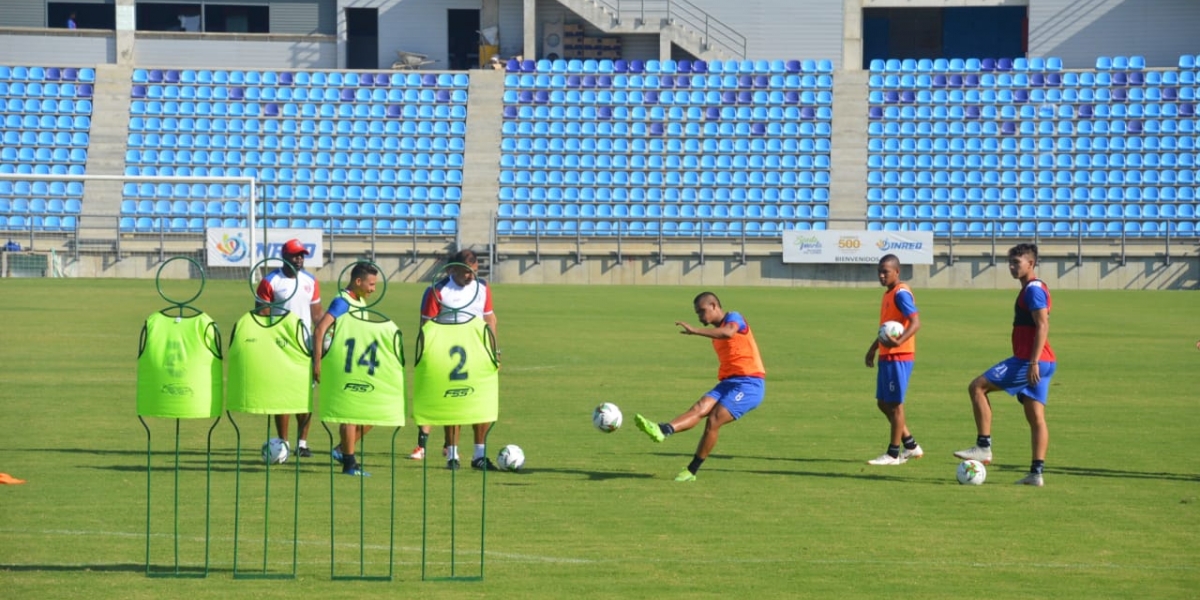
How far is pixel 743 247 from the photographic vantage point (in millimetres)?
39781

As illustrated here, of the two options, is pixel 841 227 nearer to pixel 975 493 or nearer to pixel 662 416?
pixel 662 416

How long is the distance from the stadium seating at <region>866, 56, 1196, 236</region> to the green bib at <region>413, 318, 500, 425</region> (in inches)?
1331

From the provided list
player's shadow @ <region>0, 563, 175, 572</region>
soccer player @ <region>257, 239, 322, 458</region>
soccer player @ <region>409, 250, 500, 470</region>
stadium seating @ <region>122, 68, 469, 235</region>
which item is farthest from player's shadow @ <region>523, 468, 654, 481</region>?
stadium seating @ <region>122, 68, 469, 235</region>

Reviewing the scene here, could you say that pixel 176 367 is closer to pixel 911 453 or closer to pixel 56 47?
pixel 911 453

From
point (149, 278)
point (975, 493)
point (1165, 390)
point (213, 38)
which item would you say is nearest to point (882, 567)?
point (975, 493)

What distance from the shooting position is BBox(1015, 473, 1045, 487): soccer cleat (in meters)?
12.3

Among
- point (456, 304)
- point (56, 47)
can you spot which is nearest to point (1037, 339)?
point (456, 304)

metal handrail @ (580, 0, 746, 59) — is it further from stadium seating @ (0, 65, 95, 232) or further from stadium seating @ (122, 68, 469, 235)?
stadium seating @ (0, 65, 95, 232)

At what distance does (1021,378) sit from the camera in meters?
12.4

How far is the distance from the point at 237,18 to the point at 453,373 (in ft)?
150

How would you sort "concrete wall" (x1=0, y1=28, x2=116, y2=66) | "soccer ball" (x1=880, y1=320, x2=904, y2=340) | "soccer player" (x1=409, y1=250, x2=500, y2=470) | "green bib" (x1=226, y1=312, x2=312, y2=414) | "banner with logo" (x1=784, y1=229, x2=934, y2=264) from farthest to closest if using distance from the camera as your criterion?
"concrete wall" (x1=0, y1=28, x2=116, y2=66), "banner with logo" (x1=784, y1=229, x2=934, y2=264), "soccer ball" (x1=880, y1=320, x2=904, y2=340), "soccer player" (x1=409, y1=250, x2=500, y2=470), "green bib" (x1=226, y1=312, x2=312, y2=414)

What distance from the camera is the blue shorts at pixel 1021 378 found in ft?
40.6

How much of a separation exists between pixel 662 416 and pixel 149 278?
78.3 ft

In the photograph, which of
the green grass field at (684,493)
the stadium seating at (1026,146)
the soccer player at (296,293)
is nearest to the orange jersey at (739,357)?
the green grass field at (684,493)
